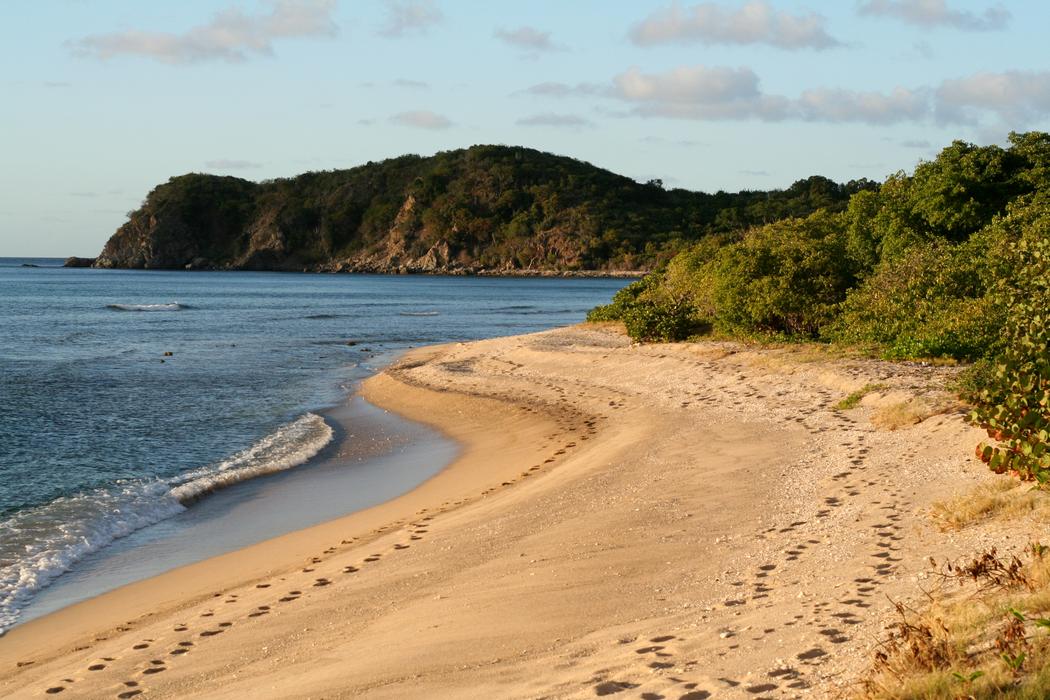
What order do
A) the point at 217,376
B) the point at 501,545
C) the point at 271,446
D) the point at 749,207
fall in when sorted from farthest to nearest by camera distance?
the point at 749,207 < the point at 217,376 < the point at 271,446 < the point at 501,545

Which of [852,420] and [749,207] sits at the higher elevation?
[749,207]

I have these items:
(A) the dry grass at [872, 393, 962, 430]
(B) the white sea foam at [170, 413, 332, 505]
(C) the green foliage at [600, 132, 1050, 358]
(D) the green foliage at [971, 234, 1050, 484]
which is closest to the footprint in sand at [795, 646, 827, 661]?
(D) the green foliage at [971, 234, 1050, 484]

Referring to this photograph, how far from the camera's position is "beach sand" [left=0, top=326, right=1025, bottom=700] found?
6.63 meters

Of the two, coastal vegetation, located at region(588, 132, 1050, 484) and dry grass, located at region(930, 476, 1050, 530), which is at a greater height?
coastal vegetation, located at region(588, 132, 1050, 484)

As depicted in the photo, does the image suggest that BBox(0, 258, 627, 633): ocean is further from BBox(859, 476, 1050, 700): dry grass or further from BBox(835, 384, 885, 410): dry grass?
BBox(859, 476, 1050, 700): dry grass

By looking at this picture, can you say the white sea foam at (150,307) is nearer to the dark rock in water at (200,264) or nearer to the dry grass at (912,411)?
the dry grass at (912,411)

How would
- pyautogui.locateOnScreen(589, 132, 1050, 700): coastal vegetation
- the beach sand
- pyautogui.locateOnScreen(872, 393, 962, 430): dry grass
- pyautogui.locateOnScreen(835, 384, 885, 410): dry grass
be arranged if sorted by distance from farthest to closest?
pyautogui.locateOnScreen(835, 384, 885, 410): dry grass
pyautogui.locateOnScreen(872, 393, 962, 430): dry grass
the beach sand
pyautogui.locateOnScreen(589, 132, 1050, 700): coastal vegetation

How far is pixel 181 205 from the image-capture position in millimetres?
187500

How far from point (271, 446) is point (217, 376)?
42.2 feet

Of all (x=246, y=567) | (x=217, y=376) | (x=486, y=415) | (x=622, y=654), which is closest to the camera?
(x=622, y=654)

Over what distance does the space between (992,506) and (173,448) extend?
566 inches

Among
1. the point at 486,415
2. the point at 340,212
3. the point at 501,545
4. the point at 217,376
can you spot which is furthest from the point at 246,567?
the point at 340,212

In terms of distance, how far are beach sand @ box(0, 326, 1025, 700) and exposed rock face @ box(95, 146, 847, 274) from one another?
14591cm

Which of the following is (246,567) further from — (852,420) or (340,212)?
(340,212)
